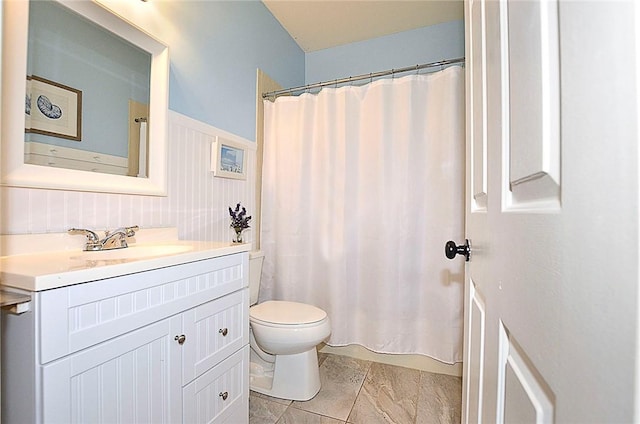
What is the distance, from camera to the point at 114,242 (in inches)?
43.1

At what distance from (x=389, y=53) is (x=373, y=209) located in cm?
145

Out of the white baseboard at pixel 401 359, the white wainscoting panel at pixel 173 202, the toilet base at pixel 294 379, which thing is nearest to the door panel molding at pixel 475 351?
the toilet base at pixel 294 379

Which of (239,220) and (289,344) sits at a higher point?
(239,220)

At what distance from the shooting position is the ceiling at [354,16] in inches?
82.3

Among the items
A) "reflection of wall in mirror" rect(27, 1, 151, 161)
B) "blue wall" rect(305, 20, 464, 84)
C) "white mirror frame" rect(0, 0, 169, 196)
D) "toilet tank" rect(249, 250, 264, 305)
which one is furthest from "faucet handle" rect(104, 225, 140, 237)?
"blue wall" rect(305, 20, 464, 84)

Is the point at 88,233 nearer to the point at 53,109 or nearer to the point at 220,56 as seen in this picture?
the point at 53,109

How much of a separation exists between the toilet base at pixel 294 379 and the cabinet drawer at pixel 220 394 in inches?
15.0

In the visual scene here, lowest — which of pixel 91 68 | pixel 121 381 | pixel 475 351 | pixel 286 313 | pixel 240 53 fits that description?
pixel 286 313

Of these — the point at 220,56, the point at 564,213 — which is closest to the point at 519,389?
the point at 564,213

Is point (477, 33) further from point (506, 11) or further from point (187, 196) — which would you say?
point (187, 196)

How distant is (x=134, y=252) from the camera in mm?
1136

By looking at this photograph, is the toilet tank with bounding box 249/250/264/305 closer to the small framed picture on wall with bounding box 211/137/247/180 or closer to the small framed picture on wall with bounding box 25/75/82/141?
the small framed picture on wall with bounding box 211/137/247/180

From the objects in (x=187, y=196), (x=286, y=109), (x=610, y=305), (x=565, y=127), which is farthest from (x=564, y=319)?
(x=286, y=109)

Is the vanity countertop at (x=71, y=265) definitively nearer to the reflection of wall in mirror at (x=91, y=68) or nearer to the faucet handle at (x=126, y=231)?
the faucet handle at (x=126, y=231)
